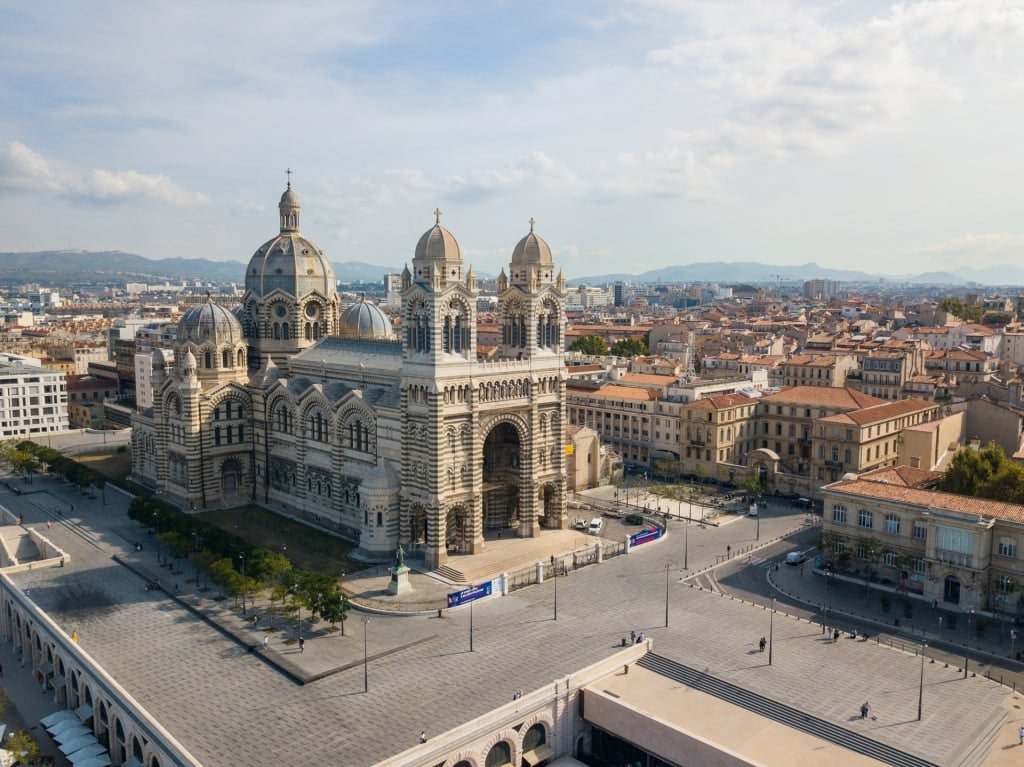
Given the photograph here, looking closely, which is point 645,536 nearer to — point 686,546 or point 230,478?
point 686,546

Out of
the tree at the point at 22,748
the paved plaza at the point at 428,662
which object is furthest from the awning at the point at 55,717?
the tree at the point at 22,748

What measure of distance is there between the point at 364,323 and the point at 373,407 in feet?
69.8

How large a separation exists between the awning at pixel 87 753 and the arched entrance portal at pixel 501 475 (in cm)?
3758

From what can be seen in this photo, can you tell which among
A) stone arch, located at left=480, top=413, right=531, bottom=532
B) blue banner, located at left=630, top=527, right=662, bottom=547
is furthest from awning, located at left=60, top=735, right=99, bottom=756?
blue banner, located at left=630, top=527, right=662, bottom=547

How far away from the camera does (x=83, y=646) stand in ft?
180

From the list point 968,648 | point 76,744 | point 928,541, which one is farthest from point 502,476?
point 76,744

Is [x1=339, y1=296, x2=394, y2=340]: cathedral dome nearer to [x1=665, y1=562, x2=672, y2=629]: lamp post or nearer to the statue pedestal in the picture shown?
the statue pedestal

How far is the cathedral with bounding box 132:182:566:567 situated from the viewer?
6950 centimetres

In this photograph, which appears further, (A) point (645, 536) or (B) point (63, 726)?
(A) point (645, 536)

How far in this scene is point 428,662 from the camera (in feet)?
174

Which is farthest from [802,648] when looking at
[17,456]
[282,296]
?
[17,456]

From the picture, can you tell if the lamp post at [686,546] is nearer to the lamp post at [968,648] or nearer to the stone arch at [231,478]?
the lamp post at [968,648]

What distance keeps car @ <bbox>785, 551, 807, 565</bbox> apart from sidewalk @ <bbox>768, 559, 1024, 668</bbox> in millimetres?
1854

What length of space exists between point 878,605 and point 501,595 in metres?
28.1
